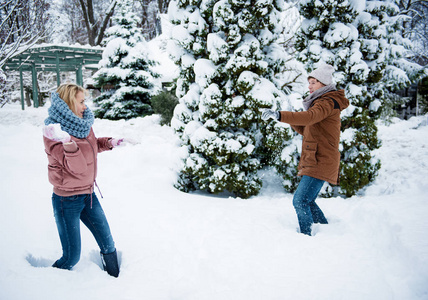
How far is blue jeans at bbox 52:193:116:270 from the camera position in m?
2.36

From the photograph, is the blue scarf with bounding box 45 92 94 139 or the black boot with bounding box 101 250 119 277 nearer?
the blue scarf with bounding box 45 92 94 139

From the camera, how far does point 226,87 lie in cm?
516

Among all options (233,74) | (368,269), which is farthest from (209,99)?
(368,269)

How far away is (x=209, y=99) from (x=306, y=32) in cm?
272

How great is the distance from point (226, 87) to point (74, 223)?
3.61 meters

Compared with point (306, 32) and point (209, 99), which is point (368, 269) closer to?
point (209, 99)

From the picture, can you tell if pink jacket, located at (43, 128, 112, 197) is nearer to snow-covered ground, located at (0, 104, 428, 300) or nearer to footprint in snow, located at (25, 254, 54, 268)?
snow-covered ground, located at (0, 104, 428, 300)

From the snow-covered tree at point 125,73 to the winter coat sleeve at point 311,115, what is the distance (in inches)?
454

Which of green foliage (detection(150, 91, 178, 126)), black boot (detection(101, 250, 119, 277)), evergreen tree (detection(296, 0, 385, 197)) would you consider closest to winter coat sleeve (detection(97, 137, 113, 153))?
black boot (detection(101, 250, 119, 277))

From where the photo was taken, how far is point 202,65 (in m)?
5.07

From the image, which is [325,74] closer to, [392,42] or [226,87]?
[226,87]

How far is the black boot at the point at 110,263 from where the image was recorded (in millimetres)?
2650

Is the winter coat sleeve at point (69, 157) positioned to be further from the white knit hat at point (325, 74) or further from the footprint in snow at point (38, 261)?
the white knit hat at point (325, 74)

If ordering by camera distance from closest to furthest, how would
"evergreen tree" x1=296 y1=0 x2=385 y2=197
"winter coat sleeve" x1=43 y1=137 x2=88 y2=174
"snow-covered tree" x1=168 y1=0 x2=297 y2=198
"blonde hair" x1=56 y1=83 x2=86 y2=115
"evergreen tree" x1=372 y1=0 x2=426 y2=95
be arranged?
"winter coat sleeve" x1=43 y1=137 x2=88 y2=174 < "blonde hair" x1=56 y1=83 x2=86 y2=115 < "snow-covered tree" x1=168 y1=0 x2=297 y2=198 < "evergreen tree" x1=296 y1=0 x2=385 y2=197 < "evergreen tree" x1=372 y1=0 x2=426 y2=95
